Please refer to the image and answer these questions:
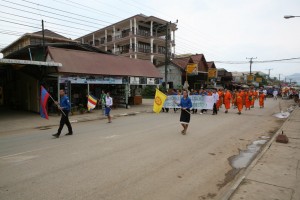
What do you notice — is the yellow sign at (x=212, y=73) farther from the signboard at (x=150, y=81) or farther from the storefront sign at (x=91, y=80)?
the storefront sign at (x=91, y=80)

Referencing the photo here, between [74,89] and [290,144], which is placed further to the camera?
[74,89]

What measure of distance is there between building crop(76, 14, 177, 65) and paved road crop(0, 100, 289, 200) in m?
36.4

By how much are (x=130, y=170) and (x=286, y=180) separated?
3387 mm

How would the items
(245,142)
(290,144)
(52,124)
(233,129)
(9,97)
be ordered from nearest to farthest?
(290,144) → (245,142) → (233,129) → (52,124) → (9,97)

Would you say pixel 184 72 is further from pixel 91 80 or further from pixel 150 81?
pixel 91 80

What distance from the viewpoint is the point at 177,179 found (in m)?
5.28

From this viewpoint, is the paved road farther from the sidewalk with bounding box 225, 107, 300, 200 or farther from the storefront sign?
the storefront sign

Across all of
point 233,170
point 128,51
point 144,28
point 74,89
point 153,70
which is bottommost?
point 233,170

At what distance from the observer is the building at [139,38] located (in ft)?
150

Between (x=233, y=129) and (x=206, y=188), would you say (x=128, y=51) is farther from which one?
(x=206, y=188)

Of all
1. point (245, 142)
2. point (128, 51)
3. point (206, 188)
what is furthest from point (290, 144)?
point (128, 51)

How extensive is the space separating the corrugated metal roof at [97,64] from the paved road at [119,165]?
812cm

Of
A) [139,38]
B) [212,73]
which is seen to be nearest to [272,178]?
[212,73]

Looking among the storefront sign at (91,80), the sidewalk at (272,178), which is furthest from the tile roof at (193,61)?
the sidewalk at (272,178)
